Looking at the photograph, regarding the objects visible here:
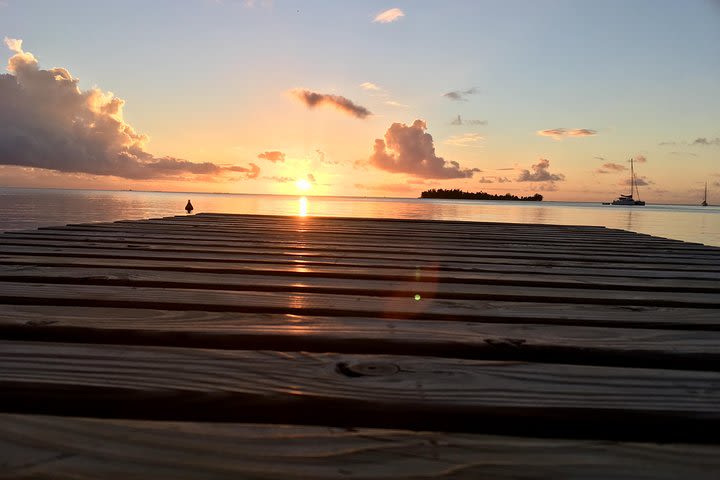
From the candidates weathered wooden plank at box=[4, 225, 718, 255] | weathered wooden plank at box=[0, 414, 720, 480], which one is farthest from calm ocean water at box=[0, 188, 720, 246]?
weathered wooden plank at box=[0, 414, 720, 480]

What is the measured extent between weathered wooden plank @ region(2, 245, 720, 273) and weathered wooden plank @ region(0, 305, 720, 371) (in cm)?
165

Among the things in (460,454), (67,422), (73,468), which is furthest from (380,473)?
(67,422)

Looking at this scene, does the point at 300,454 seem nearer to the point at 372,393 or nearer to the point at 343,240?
the point at 372,393

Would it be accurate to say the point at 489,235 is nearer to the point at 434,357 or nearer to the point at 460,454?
the point at 434,357

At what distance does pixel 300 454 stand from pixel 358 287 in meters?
1.57

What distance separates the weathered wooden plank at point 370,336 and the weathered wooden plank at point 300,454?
465 millimetres

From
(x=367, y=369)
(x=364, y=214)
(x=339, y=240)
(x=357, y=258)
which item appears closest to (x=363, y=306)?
(x=367, y=369)

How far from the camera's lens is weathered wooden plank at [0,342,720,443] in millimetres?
1066

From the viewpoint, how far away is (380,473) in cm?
89

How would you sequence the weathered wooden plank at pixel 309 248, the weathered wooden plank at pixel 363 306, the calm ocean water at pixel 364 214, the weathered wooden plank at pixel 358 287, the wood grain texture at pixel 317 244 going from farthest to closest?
the calm ocean water at pixel 364 214 → the wood grain texture at pixel 317 244 → the weathered wooden plank at pixel 309 248 → the weathered wooden plank at pixel 358 287 → the weathered wooden plank at pixel 363 306

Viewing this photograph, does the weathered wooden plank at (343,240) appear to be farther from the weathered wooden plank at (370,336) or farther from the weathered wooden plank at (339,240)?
the weathered wooden plank at (370,336)

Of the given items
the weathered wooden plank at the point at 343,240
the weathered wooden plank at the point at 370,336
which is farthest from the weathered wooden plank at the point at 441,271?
the weathered wooden plank at the point at 343,240

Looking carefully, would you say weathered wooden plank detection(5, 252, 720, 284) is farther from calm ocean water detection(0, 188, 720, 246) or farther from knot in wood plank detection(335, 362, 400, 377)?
Result: calm ocean water detection(0, 188, 720, 246)

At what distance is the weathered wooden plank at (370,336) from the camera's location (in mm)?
1476
